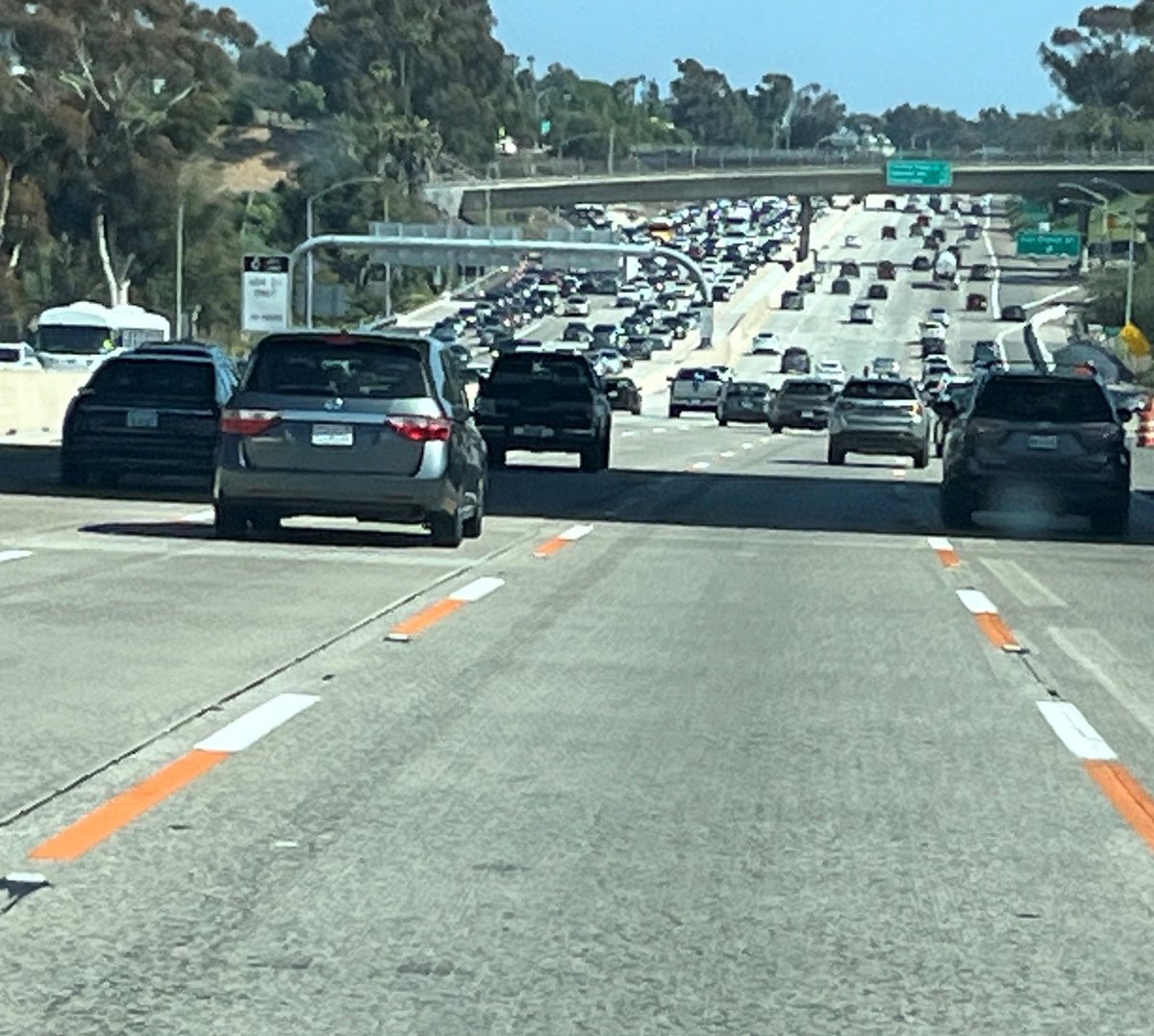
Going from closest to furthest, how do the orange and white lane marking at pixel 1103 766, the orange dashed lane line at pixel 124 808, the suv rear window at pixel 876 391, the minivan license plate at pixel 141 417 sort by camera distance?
the orange dashed lane line at pixel 124 808 → the orange and white lane marking at pixel 1103 766 → the minivan license plate at pixel 141 417 → the suv rear window at pixel 876 391

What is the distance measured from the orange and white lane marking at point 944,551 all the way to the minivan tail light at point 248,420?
5.77 meters

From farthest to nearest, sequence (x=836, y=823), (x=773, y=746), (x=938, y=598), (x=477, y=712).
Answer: (x=938, y=598)
(x=477, y=712)
(x=773, y=746)
(x=836, y=823)

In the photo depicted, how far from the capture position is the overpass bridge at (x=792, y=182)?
13162 centimetres

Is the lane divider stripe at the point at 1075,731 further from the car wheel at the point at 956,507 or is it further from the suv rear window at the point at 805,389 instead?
the suv rear window at the point at 805,389

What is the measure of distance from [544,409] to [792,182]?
93961 mm

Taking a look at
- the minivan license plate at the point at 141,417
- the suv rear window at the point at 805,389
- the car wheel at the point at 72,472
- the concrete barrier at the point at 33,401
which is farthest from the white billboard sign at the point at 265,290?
the minivan license plate at the point at 141,417

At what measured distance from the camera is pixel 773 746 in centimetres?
1202

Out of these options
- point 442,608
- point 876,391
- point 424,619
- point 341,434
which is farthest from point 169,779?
point 876,391

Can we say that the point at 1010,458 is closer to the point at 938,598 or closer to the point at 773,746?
the point at 938,598

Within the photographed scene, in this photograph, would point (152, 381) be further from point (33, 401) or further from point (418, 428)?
point (33, 401)

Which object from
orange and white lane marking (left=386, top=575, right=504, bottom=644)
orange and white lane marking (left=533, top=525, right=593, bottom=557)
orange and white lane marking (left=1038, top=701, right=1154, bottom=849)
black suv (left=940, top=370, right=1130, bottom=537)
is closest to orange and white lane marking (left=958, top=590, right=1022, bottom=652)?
orange and white lane marking (left=1038, top=701, right=1154, bottom=849)

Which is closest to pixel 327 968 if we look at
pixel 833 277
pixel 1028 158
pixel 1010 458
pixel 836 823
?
pixel 836 823

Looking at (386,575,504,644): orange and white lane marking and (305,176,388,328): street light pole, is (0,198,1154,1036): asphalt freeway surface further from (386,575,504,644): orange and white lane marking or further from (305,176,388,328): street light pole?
(305,176,388,328): street light pole

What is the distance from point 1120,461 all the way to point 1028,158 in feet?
359
